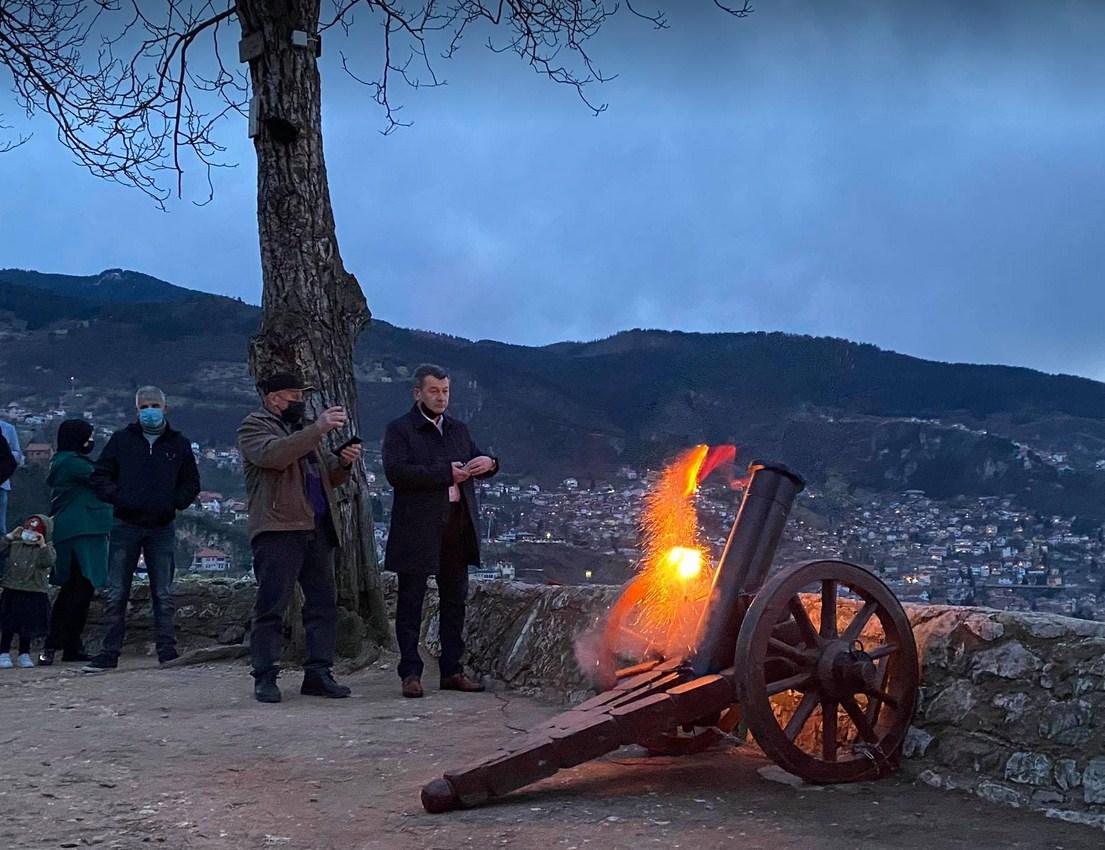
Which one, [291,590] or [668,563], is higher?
[668,563]

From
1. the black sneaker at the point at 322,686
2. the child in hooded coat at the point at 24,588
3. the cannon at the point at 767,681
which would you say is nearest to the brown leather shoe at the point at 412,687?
the black sneaker at the point at 322,686

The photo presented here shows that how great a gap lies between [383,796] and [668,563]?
1679 mm

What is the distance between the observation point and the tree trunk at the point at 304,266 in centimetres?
827

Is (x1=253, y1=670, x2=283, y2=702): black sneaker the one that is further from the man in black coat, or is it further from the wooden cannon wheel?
the wooden cannon wheel

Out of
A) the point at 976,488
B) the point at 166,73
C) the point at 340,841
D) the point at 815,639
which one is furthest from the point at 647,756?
the point at 976,488

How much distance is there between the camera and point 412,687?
21.9 feet

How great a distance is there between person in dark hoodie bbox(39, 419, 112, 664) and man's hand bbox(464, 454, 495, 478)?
11.8ft

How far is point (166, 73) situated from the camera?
407 inches

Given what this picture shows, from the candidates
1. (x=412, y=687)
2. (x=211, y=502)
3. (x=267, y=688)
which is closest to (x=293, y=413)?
(x=267, y=688)

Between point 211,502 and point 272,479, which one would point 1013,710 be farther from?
point 211,502

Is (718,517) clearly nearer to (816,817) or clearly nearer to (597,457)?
(816,817)

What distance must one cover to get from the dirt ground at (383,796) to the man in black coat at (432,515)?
56 cm

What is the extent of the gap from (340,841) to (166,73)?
27.1 feet

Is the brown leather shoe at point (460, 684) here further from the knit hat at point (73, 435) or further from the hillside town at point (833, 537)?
the knit hat at point (73, 435)
